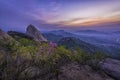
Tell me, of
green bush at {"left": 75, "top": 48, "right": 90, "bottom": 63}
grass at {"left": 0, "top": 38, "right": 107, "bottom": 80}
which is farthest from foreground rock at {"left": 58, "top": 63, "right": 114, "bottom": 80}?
green bush at {"left": 75, "top": 48, "right": 90, "bottom": 63}

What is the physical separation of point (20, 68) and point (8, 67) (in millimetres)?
563

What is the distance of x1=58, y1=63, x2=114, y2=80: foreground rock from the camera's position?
839cm

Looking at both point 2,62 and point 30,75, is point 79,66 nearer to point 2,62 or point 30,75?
point 30,75

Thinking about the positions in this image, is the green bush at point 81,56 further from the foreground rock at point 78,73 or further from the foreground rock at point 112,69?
the foreground rock at point 112,69

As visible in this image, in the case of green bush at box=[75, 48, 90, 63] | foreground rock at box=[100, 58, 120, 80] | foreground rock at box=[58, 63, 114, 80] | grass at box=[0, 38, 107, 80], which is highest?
grass at box=[0, 38, 107, 80]

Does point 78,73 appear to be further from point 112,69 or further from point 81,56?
point 112,69

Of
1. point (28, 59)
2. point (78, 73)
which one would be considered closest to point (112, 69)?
point (78, 73)

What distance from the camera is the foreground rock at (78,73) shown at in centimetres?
839

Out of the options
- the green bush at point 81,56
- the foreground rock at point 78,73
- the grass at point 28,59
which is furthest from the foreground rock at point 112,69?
the grass at point 28,59

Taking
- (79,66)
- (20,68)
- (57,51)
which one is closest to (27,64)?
(20,68)

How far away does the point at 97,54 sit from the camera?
10367 millimetres

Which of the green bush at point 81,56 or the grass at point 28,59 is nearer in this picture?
the grass at point 28,59

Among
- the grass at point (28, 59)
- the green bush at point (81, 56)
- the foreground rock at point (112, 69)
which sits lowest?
the foreground rock at point (112, 69)

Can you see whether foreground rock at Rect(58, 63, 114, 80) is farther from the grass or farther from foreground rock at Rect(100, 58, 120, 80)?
foreground rock at Rect(100, 58, 120, 80)
